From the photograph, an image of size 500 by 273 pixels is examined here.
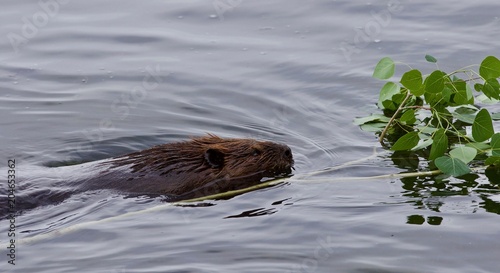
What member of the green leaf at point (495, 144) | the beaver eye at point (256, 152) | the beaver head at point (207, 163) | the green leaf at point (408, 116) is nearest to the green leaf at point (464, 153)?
the green leaf at point (495, 144)

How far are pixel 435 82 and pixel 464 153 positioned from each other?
2.15 feet

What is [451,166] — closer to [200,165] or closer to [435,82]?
[435,82]

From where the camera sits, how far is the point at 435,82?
764 cm

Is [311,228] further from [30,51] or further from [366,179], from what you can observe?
[30,51]

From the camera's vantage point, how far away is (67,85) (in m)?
9.91

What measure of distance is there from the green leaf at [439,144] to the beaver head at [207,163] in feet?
3.60

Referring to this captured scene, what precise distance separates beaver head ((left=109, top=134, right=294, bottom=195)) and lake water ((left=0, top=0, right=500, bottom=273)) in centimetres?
24

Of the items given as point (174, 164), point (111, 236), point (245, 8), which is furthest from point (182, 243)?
point (245, 8)

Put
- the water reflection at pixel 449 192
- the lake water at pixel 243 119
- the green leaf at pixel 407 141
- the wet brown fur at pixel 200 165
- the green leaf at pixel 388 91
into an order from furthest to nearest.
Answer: the green leaf at pixel 388 91
the green leaf at pixel 407 141
the wet brown fur at pixel 200 165
the water reflection at pixel 449 192
the lake water at pixel 243 119

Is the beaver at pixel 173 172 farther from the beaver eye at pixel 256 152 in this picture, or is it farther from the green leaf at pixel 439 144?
the green leaf at pixel 439 144

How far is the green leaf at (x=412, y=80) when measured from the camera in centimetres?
765

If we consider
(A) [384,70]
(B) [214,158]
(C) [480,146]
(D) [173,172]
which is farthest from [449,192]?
(D) [173,172]

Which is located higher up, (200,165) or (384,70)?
(384,70)

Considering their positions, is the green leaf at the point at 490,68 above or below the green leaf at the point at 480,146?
above
